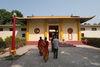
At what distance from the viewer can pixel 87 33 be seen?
1733cm

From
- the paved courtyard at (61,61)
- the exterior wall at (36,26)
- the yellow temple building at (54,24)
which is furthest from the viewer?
the exterior wall at (36,26)

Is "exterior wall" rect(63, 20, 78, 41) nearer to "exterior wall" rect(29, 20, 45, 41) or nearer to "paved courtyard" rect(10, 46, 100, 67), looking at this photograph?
"exterior wall" rect(29, 20, 45, 41)

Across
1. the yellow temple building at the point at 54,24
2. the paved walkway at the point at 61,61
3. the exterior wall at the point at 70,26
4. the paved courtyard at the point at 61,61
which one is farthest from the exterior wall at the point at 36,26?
the paved courtyard at the point at 61,61

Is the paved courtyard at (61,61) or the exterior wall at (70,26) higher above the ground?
the exterior wall at (70,26)

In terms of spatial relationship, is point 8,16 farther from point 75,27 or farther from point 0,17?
point 75,27

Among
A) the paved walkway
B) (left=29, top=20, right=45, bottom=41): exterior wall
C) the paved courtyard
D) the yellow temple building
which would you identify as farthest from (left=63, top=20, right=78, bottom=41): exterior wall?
the paved courtyard

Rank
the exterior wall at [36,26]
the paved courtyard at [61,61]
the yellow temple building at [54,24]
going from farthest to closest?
the exterior wall at [36,26]
the yellow temple building at [54,24]
the paved courtyard at [61,61]

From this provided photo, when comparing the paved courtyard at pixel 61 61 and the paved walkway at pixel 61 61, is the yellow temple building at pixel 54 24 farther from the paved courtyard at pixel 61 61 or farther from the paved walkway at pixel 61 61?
the paved courtyard at pixel 61 61

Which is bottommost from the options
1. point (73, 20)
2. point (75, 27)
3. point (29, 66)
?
point (29, 66)

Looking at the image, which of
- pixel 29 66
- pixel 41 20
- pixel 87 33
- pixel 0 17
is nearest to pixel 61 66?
pixel 29 66

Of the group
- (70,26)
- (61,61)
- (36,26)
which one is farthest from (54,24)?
(61,61)

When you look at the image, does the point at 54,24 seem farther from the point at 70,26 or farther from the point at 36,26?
the point at 36,26

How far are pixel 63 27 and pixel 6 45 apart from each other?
35.1ft

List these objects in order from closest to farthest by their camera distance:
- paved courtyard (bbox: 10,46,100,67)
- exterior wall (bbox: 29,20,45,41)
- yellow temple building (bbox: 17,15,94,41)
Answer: paved courtyard (bbox: 10,46,100,67), yellow temple building (bbox: 17,15,94,41), exterior wall (bbox: 29,20,45,41)
